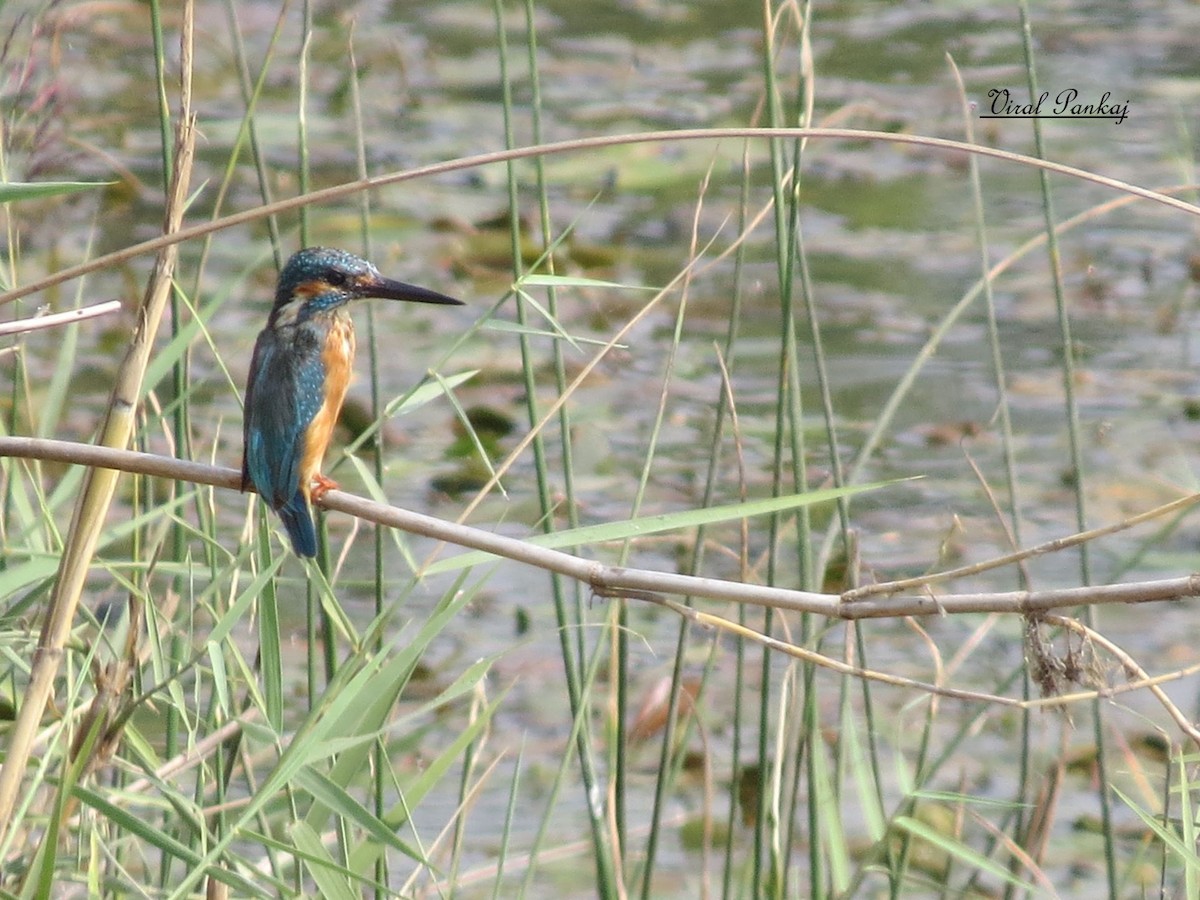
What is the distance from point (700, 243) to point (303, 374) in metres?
3.63

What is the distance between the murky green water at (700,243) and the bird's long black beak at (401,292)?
29cm

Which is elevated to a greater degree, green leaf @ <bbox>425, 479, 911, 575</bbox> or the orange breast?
the orange breast

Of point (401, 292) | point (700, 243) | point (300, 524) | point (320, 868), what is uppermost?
point (700, 243)

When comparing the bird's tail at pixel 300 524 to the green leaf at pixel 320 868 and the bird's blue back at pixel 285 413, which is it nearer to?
the bird's blue back at pixel 285 413

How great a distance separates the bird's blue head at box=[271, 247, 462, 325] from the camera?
270 cm

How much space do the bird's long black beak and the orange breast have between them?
0.15 metres

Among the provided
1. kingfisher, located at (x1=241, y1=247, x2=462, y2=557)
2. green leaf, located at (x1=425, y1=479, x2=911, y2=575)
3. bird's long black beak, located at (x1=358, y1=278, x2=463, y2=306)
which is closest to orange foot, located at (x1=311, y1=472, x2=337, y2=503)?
kingfisher, located at (x1=241, y1=247, x2=462, y2=557)

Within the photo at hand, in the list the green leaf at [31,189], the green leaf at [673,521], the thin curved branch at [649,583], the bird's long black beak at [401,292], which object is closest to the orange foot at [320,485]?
the bird's long black beak at [401,292]

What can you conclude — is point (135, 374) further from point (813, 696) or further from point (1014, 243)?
point (1014, 243)

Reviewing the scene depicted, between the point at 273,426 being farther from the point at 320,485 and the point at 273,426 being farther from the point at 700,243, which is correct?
the point at 700,243

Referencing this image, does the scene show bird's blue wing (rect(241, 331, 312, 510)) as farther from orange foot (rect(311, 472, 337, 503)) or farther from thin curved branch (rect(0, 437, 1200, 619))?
thin curved branch (rect(0, 437, 1200, 619))

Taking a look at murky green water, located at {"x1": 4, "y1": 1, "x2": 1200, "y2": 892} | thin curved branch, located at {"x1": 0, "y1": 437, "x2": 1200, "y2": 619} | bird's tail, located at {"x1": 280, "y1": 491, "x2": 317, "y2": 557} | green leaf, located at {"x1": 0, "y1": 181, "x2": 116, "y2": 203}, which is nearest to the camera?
thin curved branch, located at {"x1": 0, "y1": 437, "x2": 1200, "y2": 619}

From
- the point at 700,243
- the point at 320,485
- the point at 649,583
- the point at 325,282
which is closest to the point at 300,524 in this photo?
the point at 320,485

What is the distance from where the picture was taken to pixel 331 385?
2.82 metres
